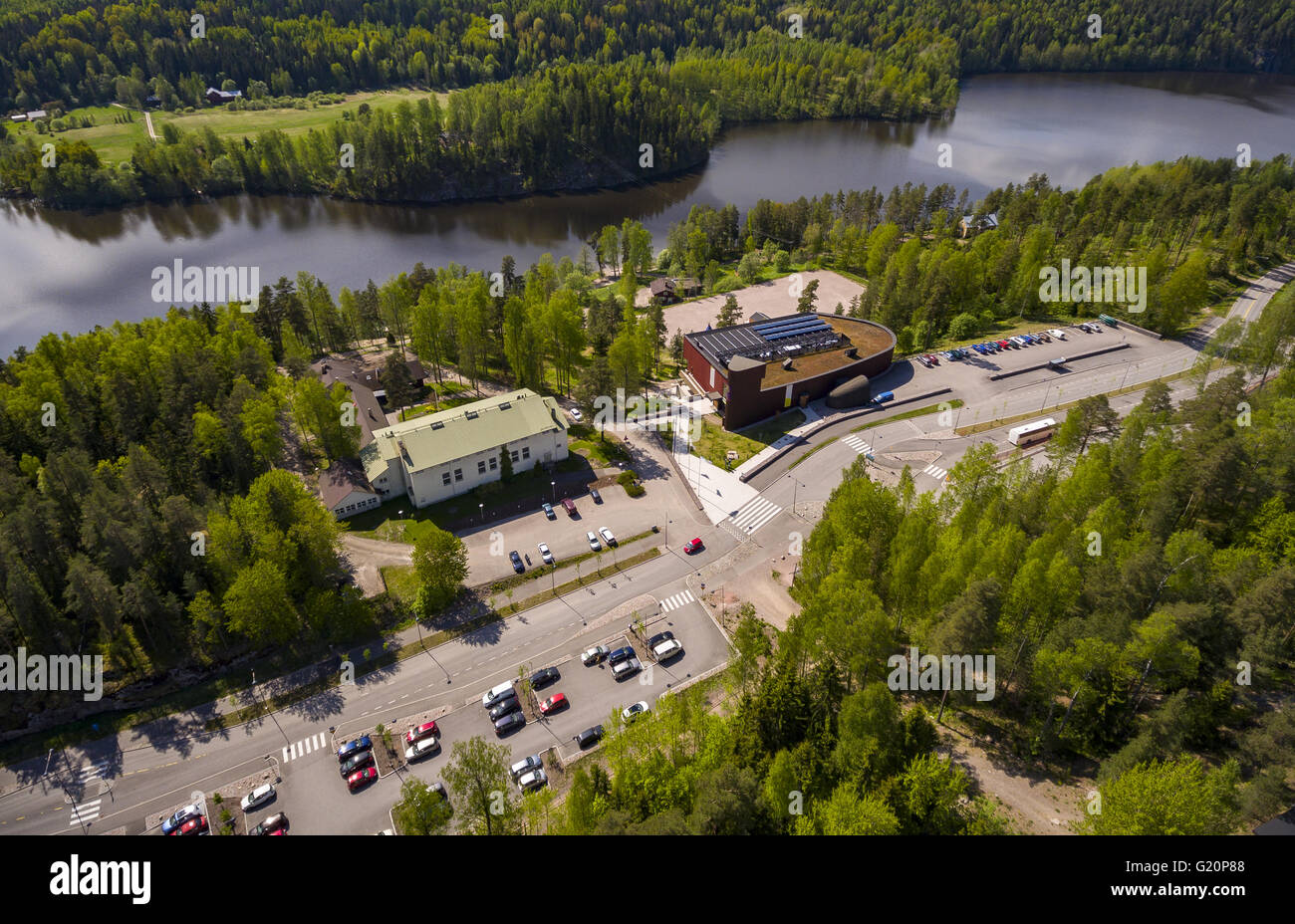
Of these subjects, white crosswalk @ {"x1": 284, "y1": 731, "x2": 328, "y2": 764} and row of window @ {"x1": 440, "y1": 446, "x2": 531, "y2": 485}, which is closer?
white crosswalk @ {"x1": 284, "y1": 731, "x2": 328, "y2": 764}

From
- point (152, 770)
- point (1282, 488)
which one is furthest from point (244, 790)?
point (1282, 488)

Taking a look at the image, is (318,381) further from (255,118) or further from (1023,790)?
(255,118)

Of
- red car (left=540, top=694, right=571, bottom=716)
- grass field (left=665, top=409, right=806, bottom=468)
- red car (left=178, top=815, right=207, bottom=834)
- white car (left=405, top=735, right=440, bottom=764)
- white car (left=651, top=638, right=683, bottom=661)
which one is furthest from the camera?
grass field (left=665, top=409, right=806, bottom=468)

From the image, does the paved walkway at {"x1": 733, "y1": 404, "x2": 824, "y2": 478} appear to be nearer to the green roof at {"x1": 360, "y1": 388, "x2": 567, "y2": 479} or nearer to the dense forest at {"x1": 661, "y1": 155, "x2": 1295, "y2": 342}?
the green roof at {"x1": 360, "y1": 388, "x2": 567, "y2": 479}

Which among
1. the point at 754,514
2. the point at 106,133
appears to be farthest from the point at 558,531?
the point at 106,133

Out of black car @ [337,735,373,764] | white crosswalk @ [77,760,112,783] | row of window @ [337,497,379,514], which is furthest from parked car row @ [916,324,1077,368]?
white crosswalk @ [77,760,112,783]

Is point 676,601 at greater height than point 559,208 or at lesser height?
lesser
